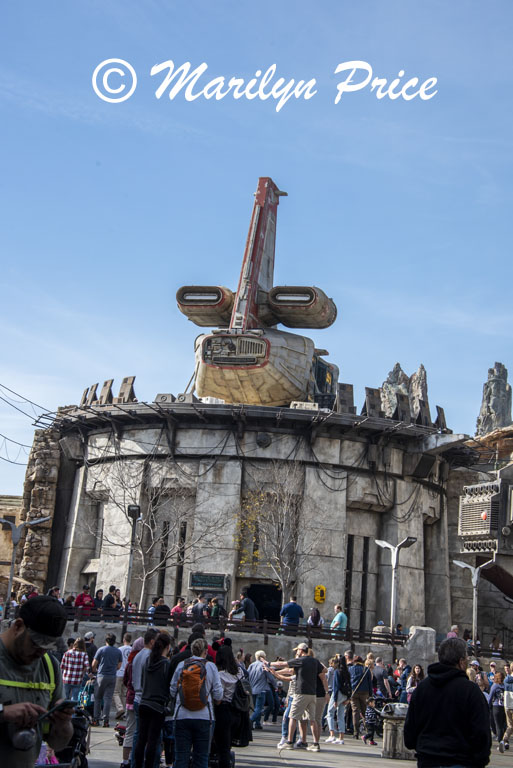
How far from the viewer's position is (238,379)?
130 ft

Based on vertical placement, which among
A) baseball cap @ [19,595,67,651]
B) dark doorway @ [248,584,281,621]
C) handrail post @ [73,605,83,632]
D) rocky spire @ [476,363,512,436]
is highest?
rocky spire @ [476,363,512,436]

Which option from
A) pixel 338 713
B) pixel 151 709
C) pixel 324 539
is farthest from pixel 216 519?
pixel 151 709

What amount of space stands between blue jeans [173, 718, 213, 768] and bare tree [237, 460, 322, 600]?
26.8 m

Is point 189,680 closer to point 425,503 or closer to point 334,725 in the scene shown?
point 334,725

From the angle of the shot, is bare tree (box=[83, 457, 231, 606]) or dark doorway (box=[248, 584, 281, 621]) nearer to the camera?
bare tree (box=[83, 457, 231, 606])

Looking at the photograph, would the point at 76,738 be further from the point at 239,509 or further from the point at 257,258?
the point at 257,258

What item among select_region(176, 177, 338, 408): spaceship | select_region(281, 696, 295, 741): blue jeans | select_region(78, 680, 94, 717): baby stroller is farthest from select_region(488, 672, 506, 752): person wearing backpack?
select_region(176, 177, 338, 408): spaceship

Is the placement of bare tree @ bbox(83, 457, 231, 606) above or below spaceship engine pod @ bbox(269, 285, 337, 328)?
below

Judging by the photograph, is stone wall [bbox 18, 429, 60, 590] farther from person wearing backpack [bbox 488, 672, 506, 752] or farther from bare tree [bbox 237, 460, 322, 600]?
person wearing backpack [bbox 488, 672, 506, 752]

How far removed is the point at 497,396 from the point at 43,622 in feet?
514

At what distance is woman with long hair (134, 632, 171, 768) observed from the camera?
1057cm

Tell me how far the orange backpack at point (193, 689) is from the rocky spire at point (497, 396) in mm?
145789

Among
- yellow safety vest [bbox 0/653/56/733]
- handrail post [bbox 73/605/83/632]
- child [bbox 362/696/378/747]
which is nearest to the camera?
yellow safety vest [bbox 0/653/56/733]

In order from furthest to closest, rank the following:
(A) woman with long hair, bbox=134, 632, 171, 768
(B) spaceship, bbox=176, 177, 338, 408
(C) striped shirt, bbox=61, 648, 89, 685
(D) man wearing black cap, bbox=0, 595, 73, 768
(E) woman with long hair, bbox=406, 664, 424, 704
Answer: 1. (B) spaceship, bbox=176, 177, 338, 408
2. (E) woman with long hair, bbox=406, 664, 424, 704
3. (C) striped shirt, bbox=61, 648, 89, 685
4. (A) woman with long hair, bbox=134, 632, 171, 768
5. (D) man wearing black cap, bbox=0, 595, 73, 768
